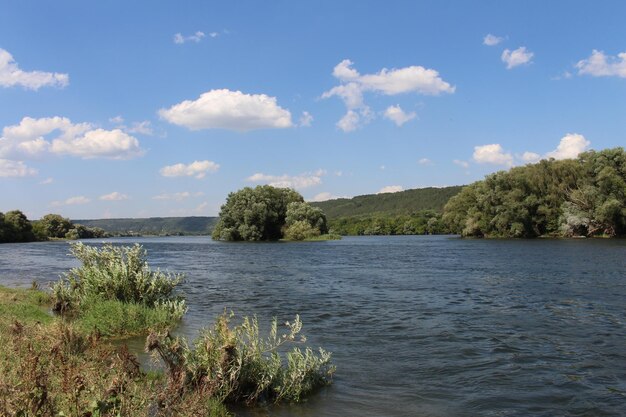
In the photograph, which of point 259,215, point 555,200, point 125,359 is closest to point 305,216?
point 259,215

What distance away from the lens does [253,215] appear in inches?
4158

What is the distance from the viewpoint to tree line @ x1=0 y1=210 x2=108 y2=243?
125500mm

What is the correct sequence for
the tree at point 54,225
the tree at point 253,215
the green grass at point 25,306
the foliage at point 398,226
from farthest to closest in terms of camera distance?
the foliage at point 398,226
the tree at point 54,225
the tree at point 253,215
the green grass at point 25,306

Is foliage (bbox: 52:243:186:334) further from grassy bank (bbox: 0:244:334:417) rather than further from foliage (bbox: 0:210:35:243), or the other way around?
foliage (bbox: 0:210:35:243)

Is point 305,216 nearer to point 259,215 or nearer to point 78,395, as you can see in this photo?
point 259,215

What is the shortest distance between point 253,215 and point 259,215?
1345mm

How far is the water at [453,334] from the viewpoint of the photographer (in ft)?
32.3

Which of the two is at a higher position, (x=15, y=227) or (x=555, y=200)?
(x=555, y=200)

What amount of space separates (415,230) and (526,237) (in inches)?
3161

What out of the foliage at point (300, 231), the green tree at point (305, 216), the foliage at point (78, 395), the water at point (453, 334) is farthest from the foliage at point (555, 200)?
the foliage at point (78, 395)

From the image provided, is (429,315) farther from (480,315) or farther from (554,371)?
(554,371)

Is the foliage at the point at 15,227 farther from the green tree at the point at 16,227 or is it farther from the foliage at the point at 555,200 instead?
the foliage at the point at 555,200

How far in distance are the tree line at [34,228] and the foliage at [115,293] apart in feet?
411

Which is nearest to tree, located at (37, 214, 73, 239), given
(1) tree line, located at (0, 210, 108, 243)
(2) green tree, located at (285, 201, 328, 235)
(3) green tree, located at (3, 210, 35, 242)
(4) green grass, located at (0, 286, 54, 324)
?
(1) tree line, located at (0, 210, 108, 243)
